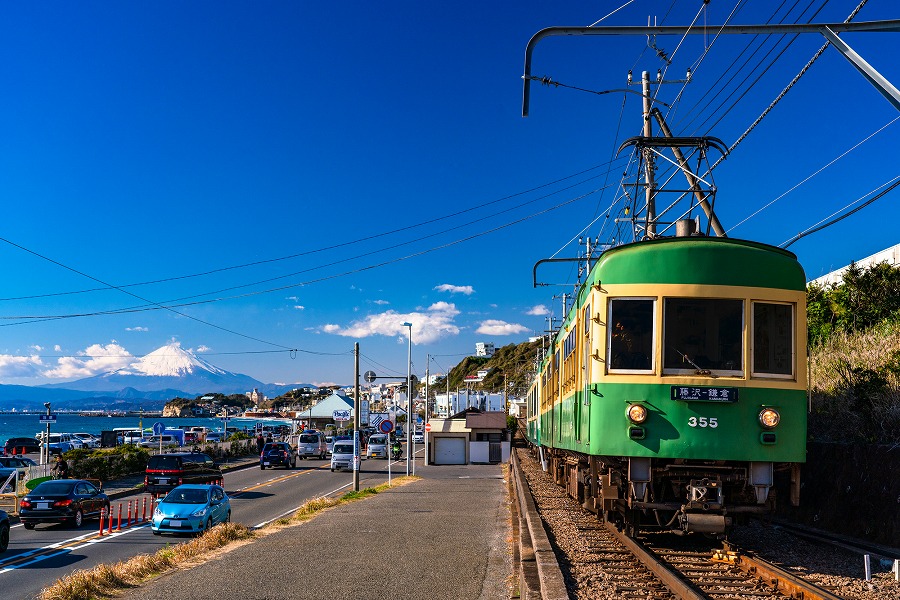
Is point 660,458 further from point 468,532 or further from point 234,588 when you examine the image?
point 468,532

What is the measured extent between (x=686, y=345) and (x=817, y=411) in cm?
930

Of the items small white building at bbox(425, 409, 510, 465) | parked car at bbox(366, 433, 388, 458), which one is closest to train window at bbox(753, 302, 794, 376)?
small white building at bbox(425, 409, 510, 465)

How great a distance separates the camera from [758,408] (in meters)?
9.50

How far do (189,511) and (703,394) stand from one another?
14.2 m

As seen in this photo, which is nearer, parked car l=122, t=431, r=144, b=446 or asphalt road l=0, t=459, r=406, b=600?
asphalt road l=0, t=459, r=406, b=600

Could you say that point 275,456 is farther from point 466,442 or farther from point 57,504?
point 57,504

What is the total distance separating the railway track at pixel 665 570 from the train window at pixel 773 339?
2.33 m

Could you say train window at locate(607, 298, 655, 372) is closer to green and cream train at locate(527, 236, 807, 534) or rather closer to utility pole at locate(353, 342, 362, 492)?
green and cream train at locate(527, 236, 807, 534)

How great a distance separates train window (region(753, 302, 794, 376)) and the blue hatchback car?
14519mm

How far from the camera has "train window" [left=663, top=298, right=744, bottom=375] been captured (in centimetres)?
967

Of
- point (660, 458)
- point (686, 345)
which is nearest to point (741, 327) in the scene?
point (686, 345)

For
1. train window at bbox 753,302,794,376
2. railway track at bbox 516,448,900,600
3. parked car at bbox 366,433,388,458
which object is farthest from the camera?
parked car at bbox 366,433,388,458

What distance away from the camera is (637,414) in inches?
374

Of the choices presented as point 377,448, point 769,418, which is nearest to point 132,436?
point 377,448
